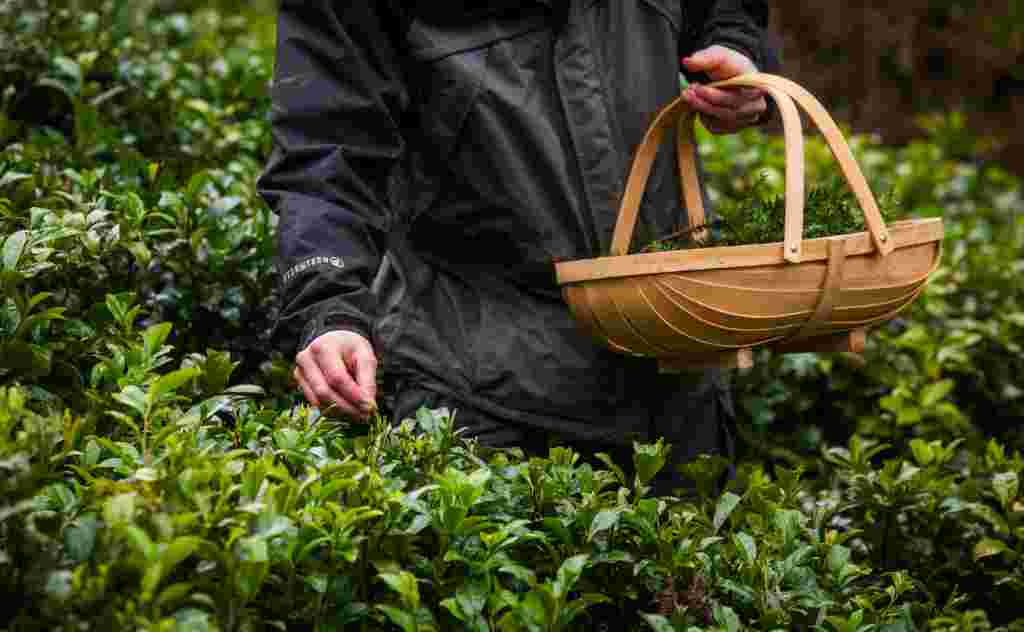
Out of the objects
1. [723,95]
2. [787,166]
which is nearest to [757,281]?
[787,166]

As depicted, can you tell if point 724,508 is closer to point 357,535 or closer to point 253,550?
point 357,535

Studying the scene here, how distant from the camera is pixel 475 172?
265cm

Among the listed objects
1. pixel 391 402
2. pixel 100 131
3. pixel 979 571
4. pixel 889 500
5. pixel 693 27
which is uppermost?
pixel 693 27

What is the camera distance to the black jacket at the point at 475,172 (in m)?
2.58

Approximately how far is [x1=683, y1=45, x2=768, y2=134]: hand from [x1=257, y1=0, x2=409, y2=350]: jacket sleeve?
0.61 meters

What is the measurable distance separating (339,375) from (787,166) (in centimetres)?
93

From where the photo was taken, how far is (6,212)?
2.53m

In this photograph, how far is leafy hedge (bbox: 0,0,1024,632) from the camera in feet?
5.93

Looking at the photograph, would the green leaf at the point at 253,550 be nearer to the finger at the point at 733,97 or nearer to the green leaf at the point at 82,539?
the green leaf at the point at 82,539

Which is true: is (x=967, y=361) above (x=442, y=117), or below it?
below

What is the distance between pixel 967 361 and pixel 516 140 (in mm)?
1896

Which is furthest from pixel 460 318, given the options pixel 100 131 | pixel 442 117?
pixel 100 131

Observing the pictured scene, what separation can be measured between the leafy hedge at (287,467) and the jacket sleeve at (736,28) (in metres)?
0.33

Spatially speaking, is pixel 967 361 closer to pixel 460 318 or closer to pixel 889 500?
pixel 889 500
